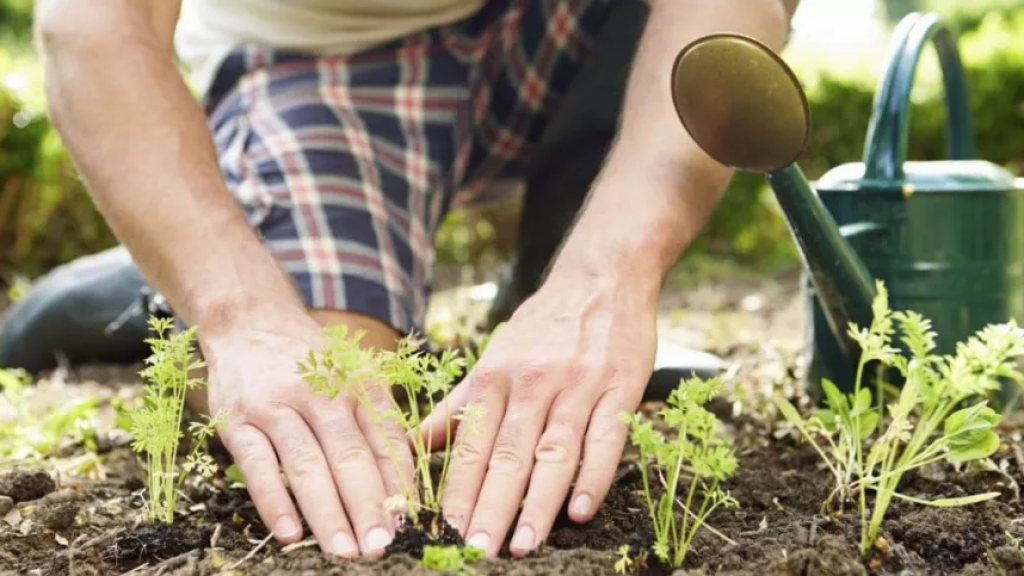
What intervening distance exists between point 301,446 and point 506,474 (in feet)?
0.95

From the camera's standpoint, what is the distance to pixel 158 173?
1896mm

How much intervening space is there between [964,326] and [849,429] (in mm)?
680

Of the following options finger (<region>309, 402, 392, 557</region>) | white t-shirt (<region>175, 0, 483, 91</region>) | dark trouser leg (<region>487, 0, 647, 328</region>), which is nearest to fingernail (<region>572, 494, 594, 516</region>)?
finger (<region>309, 402, 392, 557</region>)

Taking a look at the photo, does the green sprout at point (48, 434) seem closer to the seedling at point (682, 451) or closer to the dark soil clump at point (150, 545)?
the dark soil clump at point (150, 545)

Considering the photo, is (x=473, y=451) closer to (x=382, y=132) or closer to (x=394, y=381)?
(x=394, y=381)

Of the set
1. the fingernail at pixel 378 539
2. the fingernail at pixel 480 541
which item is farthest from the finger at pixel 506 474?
the fingernail at pixel 378 539

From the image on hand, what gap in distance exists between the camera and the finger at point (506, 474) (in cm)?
141

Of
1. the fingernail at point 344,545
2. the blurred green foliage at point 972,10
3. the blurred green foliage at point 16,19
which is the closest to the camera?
the fingernail at point 344,545

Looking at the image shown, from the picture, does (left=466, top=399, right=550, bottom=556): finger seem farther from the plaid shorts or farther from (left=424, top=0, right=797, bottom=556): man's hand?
the plaid shorts

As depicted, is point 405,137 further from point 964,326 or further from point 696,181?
point 964,326

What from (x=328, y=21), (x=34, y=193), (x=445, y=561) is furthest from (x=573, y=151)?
(x=34, y=193)

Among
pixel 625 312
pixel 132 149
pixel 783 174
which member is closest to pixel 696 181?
pixel 783 174

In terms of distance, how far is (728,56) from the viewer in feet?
5.00

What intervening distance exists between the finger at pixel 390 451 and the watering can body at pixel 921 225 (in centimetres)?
99
